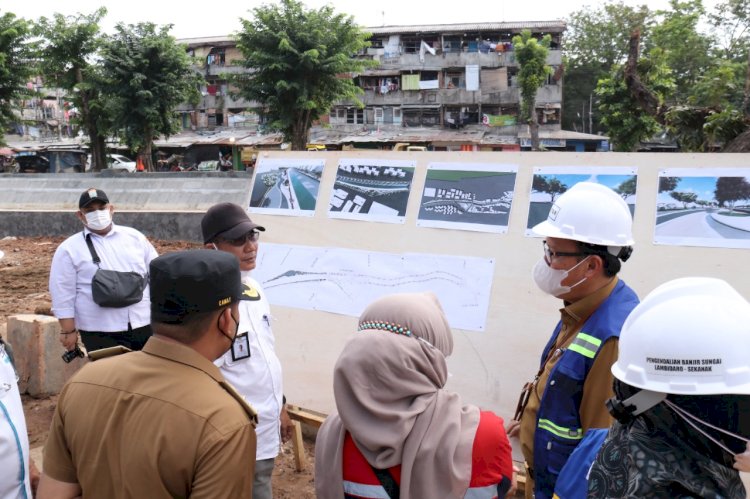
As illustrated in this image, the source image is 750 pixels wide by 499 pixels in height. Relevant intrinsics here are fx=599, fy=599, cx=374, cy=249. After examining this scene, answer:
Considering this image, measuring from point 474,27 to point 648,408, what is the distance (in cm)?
4366

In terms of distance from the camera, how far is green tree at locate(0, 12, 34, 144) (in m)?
25.6

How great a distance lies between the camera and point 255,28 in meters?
26.7

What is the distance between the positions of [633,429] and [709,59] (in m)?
43.2

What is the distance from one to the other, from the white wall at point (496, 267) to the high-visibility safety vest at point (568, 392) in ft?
3.32

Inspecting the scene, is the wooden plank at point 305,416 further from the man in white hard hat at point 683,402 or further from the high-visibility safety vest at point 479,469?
the man in white hard hat at point 683,402

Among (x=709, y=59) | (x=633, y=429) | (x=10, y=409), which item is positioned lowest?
(x=10, y=409)

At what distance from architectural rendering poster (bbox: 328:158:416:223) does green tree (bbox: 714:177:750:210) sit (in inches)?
69.0

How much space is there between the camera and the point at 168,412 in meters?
1.52

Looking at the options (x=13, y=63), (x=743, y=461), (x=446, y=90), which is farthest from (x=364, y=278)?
(x=446, y=90)

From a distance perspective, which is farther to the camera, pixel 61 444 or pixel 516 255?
pixel 516 255

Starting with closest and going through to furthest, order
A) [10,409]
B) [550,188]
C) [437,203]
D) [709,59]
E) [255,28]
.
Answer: [10,409] < [550,188] < [437,203] < [255,28] < [709,59]

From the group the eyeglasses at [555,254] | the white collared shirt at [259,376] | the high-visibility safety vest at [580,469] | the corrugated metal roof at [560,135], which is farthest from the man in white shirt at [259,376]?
the corrugated metal roof at [560,135]

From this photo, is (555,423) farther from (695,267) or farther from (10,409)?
(10,409)

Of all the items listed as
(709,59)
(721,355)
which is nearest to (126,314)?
(721,355)
